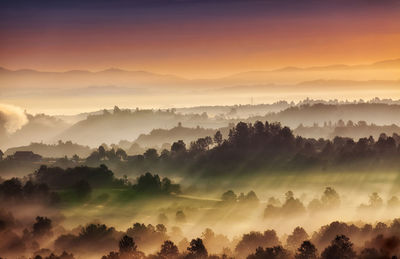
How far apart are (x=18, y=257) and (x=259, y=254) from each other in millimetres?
73889

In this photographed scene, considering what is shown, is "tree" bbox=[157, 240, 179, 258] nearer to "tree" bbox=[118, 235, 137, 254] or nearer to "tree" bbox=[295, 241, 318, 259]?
"tree" bbox=[118, 235, 137, 254]

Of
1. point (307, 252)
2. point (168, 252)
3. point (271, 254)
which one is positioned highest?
point (307, 252)

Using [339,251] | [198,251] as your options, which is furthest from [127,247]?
[339,251]

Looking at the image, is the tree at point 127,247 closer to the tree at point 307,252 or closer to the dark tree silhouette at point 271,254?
the dark tree silhouette at point 271,254

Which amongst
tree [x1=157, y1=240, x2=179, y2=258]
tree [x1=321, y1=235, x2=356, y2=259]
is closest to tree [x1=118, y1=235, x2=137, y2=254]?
tree [x1=157, y1=240, x2=179, y2=258]

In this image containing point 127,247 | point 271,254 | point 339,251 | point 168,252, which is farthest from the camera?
point 168,252

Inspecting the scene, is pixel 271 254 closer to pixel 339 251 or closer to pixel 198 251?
pixel 339 251

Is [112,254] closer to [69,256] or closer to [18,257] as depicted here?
[69,256]

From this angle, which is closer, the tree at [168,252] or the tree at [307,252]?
the tree at [307,252]

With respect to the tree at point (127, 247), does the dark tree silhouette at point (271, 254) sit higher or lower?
lower

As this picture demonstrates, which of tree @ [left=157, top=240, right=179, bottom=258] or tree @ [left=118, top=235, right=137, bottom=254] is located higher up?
tree @ [left=118, top=235, right=137, bottom=254]

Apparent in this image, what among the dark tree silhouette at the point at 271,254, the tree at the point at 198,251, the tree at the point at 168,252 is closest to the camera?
the dark tree silhouette at the point at 271,254

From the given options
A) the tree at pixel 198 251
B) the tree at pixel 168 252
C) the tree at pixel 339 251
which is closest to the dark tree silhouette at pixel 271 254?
the tree at pixel 339 251

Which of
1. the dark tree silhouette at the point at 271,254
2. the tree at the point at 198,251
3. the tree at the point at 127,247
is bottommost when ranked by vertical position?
the dark tree silhouette at the point at 271,254
